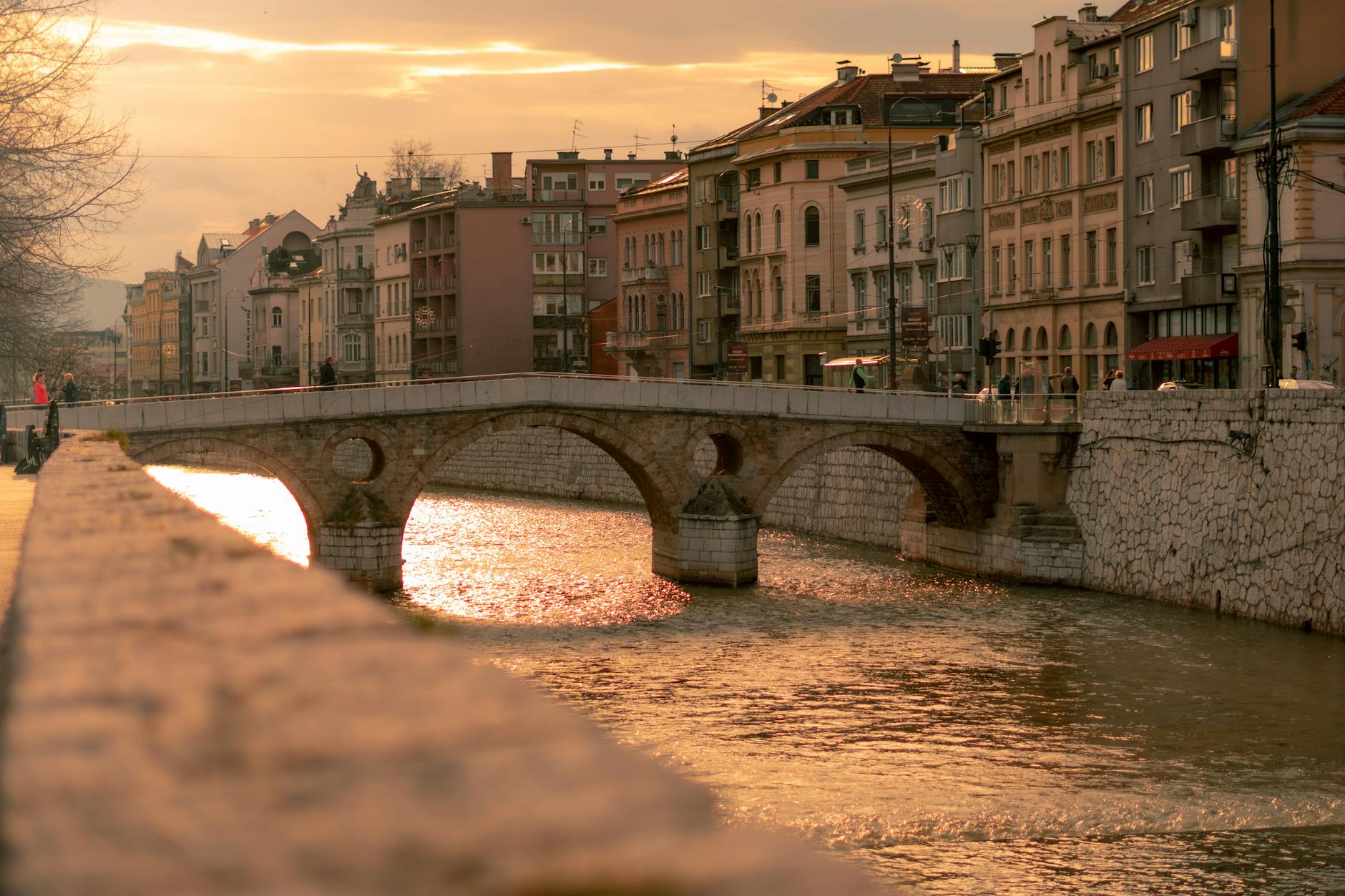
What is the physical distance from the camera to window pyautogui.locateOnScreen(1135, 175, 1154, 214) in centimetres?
4528

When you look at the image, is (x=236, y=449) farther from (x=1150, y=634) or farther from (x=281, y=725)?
(x=281, y=725)

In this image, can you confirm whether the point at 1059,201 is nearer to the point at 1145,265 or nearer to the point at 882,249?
the point at 1145,265

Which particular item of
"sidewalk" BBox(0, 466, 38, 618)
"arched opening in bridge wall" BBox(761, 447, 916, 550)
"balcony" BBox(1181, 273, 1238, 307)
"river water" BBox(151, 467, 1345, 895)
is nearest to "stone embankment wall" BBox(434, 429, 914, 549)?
"arched opening in bridge wall" BBox(761, 447, 916, 550)

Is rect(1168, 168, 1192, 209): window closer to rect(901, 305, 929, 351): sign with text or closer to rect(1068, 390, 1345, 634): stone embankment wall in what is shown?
rect(901, 305, 929, 351): sign with text

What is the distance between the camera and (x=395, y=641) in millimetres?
1824

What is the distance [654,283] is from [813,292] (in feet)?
41.1

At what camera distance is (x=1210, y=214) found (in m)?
41.9

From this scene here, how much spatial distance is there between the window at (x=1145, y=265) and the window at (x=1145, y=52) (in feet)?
13.9

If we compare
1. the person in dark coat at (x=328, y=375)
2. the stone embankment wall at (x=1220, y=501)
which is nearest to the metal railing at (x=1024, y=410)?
the stone embankment wall at (x=1220, y=501)

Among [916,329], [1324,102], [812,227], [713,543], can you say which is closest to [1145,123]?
Result: [1324,102]

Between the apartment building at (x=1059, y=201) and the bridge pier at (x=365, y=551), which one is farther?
the apartment building at (x=1059, y=201)

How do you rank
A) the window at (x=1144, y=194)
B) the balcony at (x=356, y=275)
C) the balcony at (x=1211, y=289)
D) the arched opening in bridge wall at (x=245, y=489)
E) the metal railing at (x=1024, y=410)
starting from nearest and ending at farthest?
the arched opening in bridge wall at (x=245, y=489) → the metal railing at (x=1024, y=410) → the balcony at (x=1211, y=289) → the window at (x=1144, y=194) → the balcony at (x=356, y=275)

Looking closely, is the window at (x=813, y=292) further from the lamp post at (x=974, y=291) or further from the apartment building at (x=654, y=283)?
the lamp post at (x=974, y=291)

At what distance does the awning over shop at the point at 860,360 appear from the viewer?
5485cm
